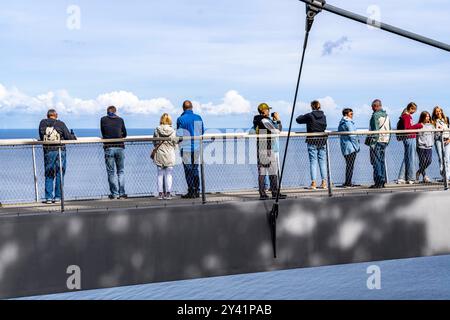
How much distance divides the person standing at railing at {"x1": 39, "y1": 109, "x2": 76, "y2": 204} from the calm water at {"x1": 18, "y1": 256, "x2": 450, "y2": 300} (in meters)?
24.6

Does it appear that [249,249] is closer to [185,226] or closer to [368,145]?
[185,226]

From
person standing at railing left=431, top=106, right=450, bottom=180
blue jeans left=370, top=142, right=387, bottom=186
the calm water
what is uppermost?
person standing at railing left=431, top=106, right=450, bottom=180

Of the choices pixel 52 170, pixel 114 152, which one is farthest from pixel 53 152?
pixel 114 152

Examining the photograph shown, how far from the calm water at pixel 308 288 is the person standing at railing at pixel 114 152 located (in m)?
24.3

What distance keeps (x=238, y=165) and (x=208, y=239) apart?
1590mm

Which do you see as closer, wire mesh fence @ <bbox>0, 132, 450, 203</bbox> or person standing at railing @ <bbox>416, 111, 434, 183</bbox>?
wire mesh fence @ <bbox>0, 132, 450, 203</bbox>

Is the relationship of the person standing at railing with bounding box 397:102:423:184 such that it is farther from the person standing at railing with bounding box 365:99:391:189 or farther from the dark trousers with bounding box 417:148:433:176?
the person standing at railing with bounding box 365:99:391:189

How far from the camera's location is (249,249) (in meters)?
14.3

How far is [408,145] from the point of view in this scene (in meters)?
16.3

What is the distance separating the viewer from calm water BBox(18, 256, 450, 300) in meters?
39.5

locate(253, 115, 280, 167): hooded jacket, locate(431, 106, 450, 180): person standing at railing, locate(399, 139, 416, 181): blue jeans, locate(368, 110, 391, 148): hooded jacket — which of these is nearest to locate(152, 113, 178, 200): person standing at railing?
locate(253, 115, 280, 167): hooded jacket

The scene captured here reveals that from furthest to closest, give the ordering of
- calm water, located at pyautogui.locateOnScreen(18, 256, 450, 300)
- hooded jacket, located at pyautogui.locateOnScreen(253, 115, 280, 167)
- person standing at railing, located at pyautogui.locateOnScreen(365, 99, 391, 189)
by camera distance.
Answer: calm water, located at pyautogui.locateOnScreen(18, 256, 450, 300), person standing at railing, located at pyautogui.locateOnScreen(365, 99, 391, 189), hooded jacket, located at pyautogui.locateOnScreen(253, 115, 280, 167)

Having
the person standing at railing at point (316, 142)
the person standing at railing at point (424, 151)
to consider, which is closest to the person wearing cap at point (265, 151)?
the person standing at railing at point (316, 142)
